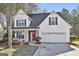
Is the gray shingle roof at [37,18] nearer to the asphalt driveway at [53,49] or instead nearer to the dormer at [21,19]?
the dormer at [21,19]

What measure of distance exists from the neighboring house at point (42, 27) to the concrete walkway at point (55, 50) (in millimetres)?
68

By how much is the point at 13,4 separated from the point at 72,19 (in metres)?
0.81

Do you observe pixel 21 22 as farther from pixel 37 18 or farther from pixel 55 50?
pixel 55 50

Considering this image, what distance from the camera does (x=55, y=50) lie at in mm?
4734

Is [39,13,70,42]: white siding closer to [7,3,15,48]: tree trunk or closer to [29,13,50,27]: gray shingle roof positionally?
[29,13,50,27]: gray shingle roof

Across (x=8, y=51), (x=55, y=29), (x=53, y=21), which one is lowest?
(x=8, y=51)

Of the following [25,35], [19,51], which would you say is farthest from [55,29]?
[19,51]

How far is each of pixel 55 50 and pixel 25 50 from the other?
40 cm

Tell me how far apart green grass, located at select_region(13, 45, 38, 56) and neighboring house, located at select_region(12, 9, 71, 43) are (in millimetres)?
98

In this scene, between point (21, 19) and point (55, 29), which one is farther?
point (21, 19)

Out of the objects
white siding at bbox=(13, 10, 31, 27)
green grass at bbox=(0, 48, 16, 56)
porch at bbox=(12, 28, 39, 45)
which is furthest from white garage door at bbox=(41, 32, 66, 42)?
green grass at bbox=(0, 48, 16, 56)

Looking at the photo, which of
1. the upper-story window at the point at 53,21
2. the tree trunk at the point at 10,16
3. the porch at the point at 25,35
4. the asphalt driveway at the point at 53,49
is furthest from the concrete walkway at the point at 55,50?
the tree trunk at the point at 10,16

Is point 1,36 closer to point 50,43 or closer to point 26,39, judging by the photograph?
point 26,39

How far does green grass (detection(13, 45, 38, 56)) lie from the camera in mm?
4703
